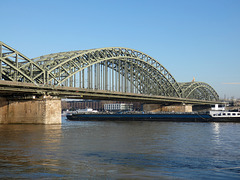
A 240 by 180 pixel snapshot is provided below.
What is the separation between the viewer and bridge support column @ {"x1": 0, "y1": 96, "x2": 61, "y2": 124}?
62.1m

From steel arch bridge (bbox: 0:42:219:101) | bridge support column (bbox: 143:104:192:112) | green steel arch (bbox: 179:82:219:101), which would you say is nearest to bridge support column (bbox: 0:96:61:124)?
steel arch bridge (bbox: 0:42:219:101)

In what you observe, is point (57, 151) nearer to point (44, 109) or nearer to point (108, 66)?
point (44, 109)

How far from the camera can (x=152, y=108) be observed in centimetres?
12775

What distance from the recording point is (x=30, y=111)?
6312 cm

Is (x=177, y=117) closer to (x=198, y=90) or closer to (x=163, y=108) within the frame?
(x=163, y=108)

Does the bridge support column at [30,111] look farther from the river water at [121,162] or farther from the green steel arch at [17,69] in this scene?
the river water at [121,162]

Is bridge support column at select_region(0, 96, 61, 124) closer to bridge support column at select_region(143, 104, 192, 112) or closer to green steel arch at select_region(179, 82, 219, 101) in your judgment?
bridge support column at select_region(143, 104, 192, 112)

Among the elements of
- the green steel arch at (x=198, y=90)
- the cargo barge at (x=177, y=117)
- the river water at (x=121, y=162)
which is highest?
the green steel arch at (x=198, y=90)

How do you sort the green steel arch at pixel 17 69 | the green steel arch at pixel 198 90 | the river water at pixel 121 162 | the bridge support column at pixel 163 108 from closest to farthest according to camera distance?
the river water at pixel 121 162 < the green steel arch at pixel 17 69 < the bridge support column at pixel 163 108 < the green steel arch at pixel 198 90

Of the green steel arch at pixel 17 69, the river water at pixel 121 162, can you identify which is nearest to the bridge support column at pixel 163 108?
the green steel arch at pixel 17 69

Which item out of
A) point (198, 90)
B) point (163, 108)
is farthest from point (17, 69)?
point (198, 90)

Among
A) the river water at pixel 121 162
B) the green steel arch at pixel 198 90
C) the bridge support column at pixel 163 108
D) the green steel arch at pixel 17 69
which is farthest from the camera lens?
the green steel arch at pixel 198 90

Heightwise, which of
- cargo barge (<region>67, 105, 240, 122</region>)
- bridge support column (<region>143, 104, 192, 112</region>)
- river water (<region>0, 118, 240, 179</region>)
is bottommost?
river water (<region>0, 118, 240, 179</region>)

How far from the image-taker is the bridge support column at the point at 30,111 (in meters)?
62.1
